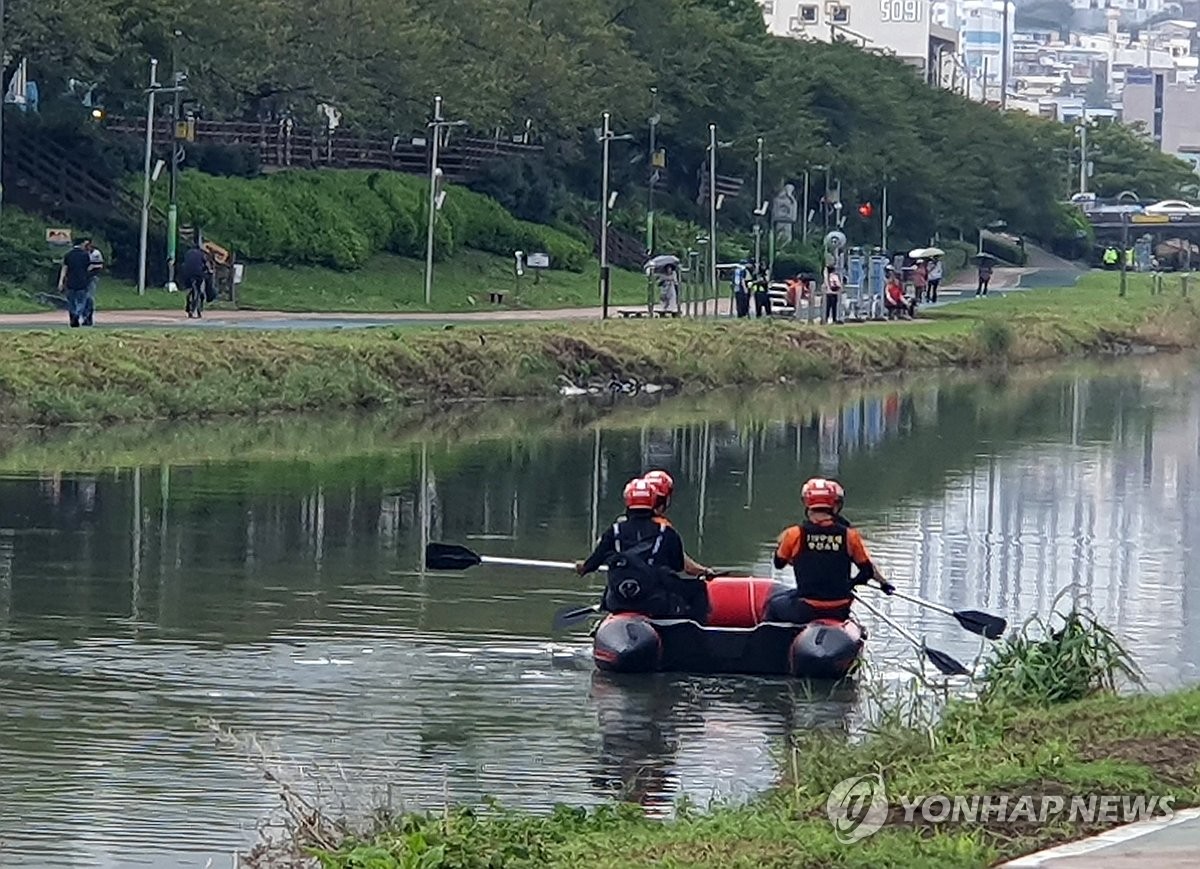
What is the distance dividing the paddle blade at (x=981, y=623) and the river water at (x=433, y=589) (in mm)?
607

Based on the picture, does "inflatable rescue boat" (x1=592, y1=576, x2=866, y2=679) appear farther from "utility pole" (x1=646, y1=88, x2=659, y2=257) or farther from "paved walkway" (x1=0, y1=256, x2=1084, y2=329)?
"utility pole" (x1=646, y1=88, x2=659, y2=257)

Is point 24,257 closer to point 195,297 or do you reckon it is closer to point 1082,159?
point 195,297

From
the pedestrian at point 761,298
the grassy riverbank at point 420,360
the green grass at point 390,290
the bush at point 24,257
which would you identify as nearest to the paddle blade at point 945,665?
the grassy riverbank at point 420,360

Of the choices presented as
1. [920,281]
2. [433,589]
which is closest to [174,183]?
[920,281]

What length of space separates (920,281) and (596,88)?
1118 cm

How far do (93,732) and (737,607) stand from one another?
5153mm

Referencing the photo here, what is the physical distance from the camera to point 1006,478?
114 ft

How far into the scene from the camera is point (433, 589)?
22.7 m

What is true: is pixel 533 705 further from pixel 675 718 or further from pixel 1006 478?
pixel 1006 478

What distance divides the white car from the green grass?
81.9 m

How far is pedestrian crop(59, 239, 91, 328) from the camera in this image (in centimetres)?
4341

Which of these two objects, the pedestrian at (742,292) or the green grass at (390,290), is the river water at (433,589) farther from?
the pedestrian at (742,292)

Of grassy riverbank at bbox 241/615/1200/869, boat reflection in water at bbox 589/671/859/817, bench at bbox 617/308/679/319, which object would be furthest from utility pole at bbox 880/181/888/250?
grassy riverbank at bbox 241/615/1200/869
